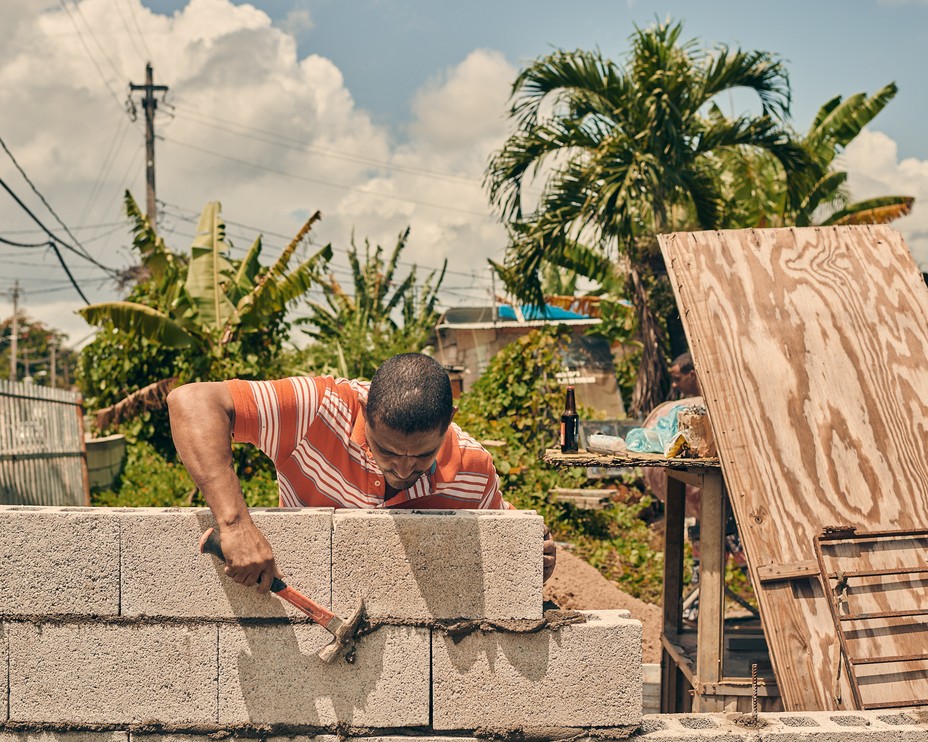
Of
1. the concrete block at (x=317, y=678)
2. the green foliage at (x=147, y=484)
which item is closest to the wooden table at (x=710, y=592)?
the concrete block at (x=317, y=678)

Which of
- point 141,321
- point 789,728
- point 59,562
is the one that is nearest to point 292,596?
point 59,562

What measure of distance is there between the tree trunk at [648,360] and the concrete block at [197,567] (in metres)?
10.6

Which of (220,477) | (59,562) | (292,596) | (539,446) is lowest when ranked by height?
(292,596)

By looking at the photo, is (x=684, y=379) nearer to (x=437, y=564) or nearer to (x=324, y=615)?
(x=437, y=564)

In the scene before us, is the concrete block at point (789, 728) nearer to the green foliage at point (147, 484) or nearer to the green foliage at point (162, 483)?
the green foliage at point (162, 483)

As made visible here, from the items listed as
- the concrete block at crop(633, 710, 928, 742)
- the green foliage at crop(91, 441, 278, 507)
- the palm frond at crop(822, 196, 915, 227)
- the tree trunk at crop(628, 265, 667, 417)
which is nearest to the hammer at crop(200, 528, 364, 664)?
the concrete block at crop(633, 710, 928, 742)

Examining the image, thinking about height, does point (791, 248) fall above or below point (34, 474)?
above

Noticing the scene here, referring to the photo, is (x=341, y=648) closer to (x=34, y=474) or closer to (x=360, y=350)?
(x=34, y=474)

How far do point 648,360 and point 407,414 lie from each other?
10702 millimetres

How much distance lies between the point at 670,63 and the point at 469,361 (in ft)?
51.6

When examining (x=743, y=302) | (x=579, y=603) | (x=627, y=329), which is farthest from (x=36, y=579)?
(x=627, y=329)

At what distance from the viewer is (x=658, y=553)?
1058 cm

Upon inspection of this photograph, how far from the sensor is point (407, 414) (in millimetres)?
2820

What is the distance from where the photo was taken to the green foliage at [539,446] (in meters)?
11.2
